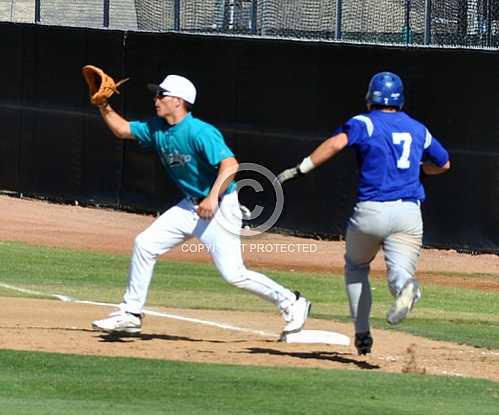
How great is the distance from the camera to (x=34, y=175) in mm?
24016

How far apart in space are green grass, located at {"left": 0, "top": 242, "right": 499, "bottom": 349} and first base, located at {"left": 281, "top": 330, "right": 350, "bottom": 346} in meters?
1.18

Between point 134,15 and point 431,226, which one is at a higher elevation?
point 134,15

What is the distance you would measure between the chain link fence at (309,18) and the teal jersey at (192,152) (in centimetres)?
967

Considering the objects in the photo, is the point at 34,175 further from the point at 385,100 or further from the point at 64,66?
the point at 385,100

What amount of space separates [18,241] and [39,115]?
17.2 ft

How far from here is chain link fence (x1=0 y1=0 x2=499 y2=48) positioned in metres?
19.3

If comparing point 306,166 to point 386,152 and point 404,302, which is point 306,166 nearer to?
point 386,152

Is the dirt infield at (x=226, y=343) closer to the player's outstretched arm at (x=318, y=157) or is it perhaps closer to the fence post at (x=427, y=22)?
the player's outstretched arm at (x=318, y=157)

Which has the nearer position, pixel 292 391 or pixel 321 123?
pixel 292 391

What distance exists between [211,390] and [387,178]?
6.25 ft

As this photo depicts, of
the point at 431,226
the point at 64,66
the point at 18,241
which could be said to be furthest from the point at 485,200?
the point at 64,66

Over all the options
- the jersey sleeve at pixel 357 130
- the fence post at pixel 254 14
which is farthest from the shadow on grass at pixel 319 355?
the fence post at pixel 254 14

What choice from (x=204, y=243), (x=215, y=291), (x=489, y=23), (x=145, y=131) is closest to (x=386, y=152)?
(x=204, y=243)

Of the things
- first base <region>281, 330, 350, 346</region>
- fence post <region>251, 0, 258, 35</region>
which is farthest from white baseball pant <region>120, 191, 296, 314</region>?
fence post <region>251, 0, 258, 35</region>
